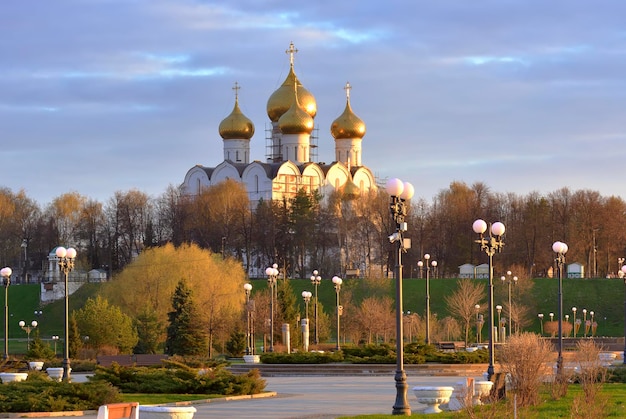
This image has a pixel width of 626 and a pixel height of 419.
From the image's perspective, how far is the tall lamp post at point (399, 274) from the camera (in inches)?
780

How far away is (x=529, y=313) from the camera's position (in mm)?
74375

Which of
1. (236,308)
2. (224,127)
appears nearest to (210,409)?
(236,308)

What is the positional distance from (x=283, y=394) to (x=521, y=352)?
6.91 meters

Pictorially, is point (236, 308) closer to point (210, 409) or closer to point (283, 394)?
point (283, 394)

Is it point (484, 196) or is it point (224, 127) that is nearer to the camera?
point (484, 196)

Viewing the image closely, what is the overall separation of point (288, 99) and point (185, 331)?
5967cm

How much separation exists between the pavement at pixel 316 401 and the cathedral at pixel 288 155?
236 feet

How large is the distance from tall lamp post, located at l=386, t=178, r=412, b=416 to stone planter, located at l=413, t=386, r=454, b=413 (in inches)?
19.4

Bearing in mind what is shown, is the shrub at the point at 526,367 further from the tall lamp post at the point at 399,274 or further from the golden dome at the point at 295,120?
the golden dome at the point at 295,120

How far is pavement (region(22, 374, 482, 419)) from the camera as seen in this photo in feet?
69.3

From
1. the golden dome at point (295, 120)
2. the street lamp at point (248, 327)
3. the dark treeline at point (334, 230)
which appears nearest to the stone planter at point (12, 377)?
the street lamp at point (248, 327)

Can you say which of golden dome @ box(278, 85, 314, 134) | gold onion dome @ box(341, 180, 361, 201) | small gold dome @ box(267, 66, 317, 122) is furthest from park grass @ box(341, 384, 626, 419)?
small gold dome @ box(267, 66, 317, 122)

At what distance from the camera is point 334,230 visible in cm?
9469

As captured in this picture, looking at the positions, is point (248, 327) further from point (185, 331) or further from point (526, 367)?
point (526, 367)
